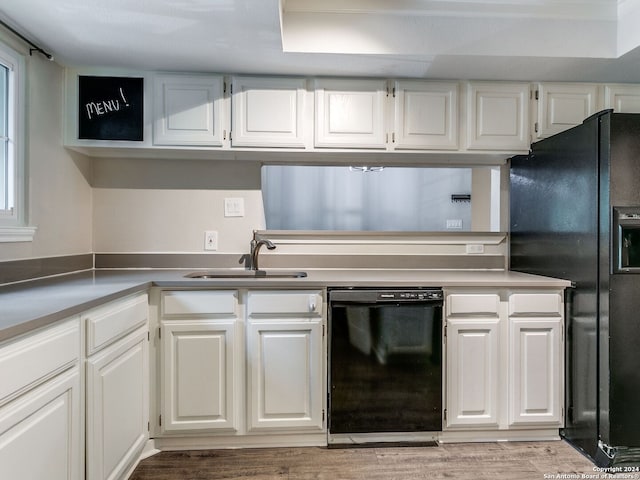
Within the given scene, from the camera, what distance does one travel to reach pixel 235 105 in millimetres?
2109

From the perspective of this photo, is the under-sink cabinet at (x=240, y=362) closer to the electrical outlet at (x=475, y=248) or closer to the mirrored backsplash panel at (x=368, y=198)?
the electrical outlet at (x=475, y=248)

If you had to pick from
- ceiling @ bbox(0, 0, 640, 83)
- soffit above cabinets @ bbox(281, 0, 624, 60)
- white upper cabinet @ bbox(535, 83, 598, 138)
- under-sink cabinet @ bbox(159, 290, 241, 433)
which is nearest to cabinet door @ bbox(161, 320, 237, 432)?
under-sink cabinet @ bbox(159, 290, 241, 433)

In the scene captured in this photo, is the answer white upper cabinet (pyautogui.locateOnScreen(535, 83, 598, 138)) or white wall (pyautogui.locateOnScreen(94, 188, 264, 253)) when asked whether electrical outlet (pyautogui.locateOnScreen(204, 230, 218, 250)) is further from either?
white upper cabinet (pyautogui.locateOnScreen(535, 83, 598, 138))

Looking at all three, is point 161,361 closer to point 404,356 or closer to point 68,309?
point 68,309

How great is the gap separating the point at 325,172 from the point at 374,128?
1729 mm

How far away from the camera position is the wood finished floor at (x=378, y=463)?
1709mm

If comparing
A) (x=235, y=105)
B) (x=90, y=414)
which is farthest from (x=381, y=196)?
(x=90, y=414)

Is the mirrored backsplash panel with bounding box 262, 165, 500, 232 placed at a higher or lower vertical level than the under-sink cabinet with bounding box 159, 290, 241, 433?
higher

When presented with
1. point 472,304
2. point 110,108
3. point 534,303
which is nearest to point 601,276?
point 534,303

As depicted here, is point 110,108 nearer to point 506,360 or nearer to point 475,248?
point 475,248

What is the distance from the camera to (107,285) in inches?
65.2

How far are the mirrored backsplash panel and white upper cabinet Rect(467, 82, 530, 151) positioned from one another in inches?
58.4

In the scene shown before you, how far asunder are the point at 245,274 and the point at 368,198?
6.47ft

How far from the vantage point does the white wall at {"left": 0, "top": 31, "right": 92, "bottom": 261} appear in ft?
5.94
